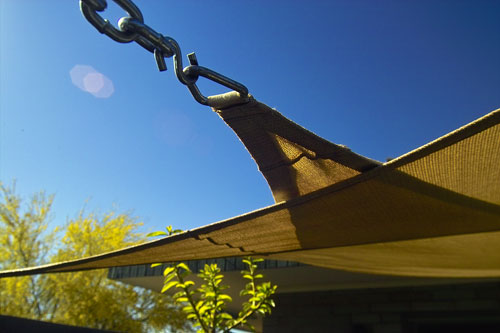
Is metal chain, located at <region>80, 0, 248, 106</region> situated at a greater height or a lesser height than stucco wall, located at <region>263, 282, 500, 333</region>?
greater

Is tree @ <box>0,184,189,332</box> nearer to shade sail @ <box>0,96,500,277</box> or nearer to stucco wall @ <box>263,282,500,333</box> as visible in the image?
stucco wall @ <box>263,282,500,333</box>

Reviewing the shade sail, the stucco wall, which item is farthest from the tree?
the shade sail

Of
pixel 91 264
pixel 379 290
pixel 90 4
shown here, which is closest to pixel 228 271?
pixel 379 290

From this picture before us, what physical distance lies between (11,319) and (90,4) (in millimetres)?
2011

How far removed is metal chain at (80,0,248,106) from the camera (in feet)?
1.57

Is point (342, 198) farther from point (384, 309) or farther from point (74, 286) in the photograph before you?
point (74, 286)

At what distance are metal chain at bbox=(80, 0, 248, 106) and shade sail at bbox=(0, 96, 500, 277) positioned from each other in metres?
0.34

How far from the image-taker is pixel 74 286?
9.20 m

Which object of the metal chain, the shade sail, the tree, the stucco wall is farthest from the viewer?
the tree

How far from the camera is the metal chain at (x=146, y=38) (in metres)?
A: 0.48

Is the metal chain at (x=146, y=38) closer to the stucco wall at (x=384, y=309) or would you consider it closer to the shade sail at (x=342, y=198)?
the shade sail at (x=342, y=198)

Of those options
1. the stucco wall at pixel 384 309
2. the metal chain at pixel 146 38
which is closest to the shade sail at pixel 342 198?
the metal chain at pixel 146 38

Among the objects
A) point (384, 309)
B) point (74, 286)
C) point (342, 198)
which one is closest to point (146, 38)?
point (342, 198)

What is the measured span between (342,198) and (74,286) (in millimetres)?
9561
